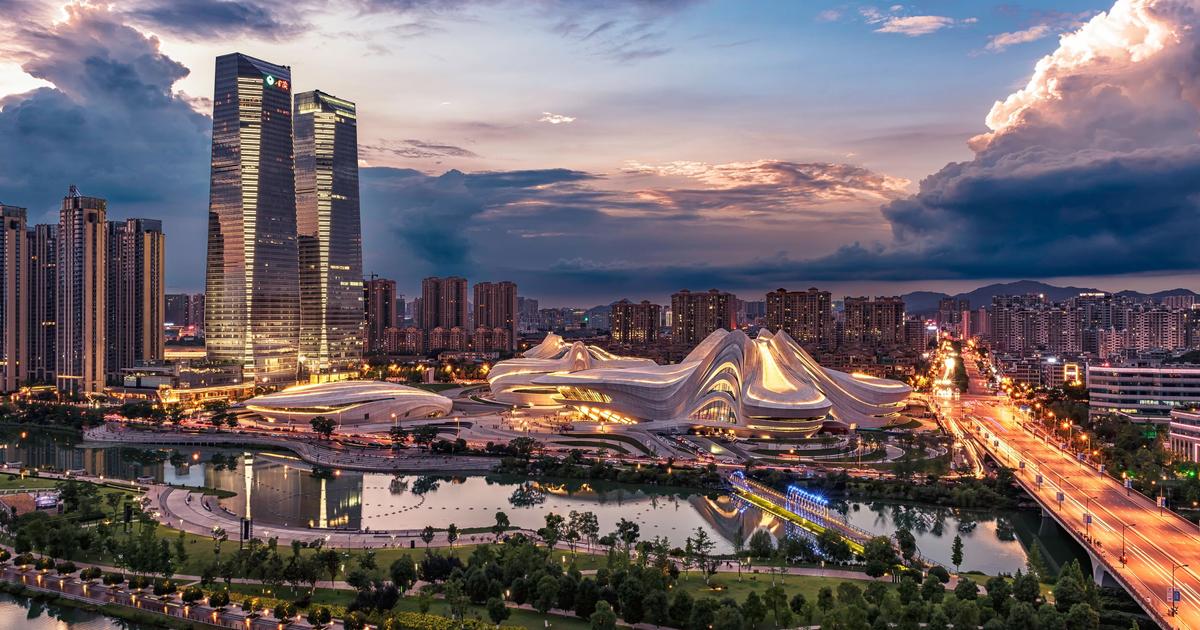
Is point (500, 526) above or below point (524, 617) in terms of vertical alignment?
above

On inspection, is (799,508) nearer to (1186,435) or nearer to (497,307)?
(1186,435)

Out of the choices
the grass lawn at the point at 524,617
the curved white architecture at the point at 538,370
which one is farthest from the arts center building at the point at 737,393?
the grass lawn at the point at 524,617

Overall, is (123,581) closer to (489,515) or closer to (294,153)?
(489,515)

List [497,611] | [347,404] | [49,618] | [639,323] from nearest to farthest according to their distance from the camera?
[497,611], [49,618], [347,404], [639,323]

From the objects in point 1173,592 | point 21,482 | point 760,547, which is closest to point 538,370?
point 21,482

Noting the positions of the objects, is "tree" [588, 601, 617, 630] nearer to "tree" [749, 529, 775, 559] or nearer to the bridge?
"tree" [749, 529, 775, 559]

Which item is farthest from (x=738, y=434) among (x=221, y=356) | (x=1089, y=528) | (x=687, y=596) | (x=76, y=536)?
(x=221, y=356)

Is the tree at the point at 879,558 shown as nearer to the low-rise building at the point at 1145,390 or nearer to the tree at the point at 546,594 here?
the tree at the point at 546,594
